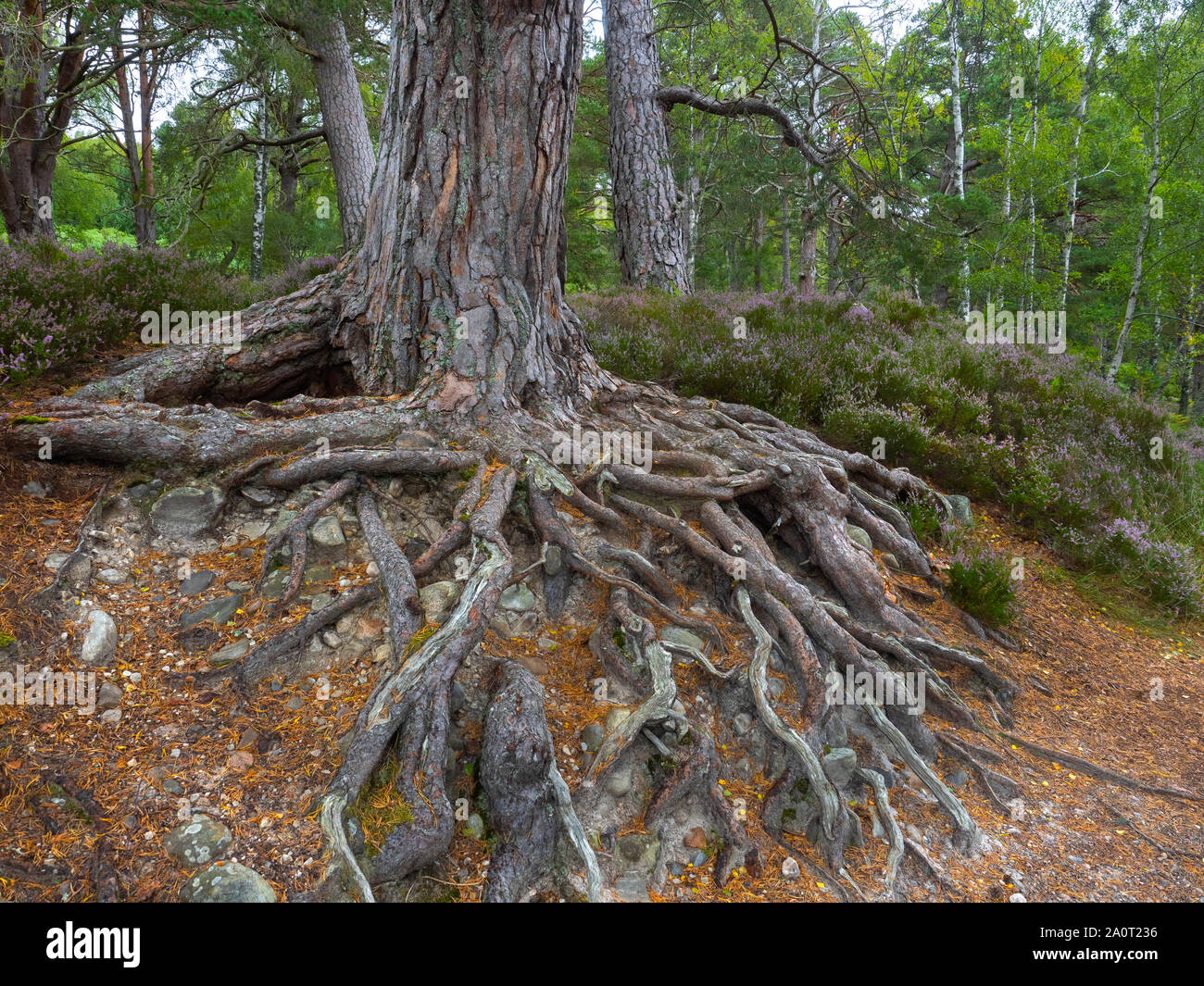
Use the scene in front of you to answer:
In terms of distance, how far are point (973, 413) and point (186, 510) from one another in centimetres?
717

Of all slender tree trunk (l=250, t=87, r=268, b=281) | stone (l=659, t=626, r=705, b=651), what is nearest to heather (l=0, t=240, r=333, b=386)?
stone (l=659, t=626, r=705, b=651)

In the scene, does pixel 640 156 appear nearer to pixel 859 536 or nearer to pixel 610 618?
pixel 859 536

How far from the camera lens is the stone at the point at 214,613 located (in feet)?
11.2

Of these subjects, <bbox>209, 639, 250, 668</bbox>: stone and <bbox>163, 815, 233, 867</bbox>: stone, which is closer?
<bbox>163, 815, 233, 867</bbox>: stone

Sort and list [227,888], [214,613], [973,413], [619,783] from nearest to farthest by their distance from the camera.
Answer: [227,888], [619,783], [214,613], [973,413]

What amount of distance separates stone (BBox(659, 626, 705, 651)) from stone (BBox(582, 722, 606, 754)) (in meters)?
0.67

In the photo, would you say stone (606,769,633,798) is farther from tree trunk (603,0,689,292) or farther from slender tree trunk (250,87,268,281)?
slender tree trunk (250,87,268,281)

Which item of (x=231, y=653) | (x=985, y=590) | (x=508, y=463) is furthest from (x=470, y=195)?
(x=985, y=590)

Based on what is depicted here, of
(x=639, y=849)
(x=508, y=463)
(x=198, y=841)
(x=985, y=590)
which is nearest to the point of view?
(x=198, y=841)

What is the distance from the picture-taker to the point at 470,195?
4.68 m

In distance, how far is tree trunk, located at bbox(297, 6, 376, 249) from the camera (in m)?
9.13

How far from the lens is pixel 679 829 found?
123 inches

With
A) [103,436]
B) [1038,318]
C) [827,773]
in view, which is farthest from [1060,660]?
[1038,318]

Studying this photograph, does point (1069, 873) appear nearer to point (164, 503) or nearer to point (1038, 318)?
point (164, 503)
